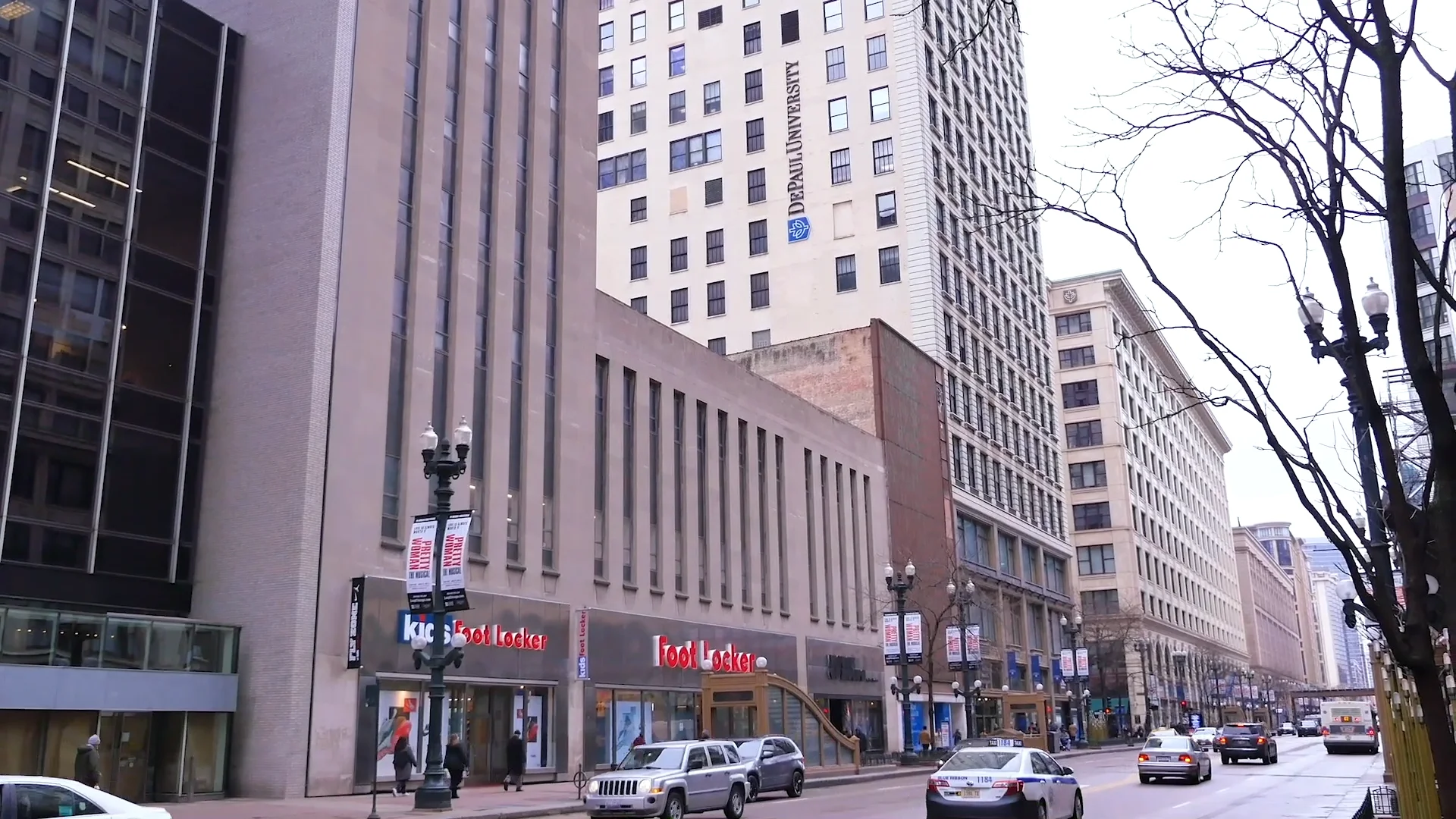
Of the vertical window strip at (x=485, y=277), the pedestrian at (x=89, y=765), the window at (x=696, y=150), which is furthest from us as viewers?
the window at (x=696, y=150)

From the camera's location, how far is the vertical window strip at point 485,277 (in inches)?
1371

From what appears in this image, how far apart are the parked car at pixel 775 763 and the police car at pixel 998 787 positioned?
33.5 feet

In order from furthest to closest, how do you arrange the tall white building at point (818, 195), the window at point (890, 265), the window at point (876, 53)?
the window at point (876, 53) < the tall white building at point (818, 195) < the window at point (890, 265)

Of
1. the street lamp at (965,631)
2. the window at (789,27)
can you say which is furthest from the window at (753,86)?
the street lamp at (965,631)

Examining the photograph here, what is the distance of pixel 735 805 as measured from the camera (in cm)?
2452

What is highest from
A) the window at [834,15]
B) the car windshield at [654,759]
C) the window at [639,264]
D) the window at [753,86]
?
the window at [834,15]

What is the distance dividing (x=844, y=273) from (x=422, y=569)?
48381 mm

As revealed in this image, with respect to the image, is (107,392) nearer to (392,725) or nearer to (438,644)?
(392,725)

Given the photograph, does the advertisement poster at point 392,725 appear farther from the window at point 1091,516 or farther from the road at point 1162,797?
the window at point 1091,516

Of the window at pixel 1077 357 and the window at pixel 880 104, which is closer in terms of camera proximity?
the window at pixel 880 104

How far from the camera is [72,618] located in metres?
25.5

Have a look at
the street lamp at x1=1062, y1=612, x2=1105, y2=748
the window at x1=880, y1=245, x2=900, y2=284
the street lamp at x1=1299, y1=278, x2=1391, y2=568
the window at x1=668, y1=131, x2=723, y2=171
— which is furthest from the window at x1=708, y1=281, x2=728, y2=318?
the street lamp at x1=1299, y1=278, x2=1391, y2=568

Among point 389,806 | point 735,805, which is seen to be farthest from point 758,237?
point 735,805

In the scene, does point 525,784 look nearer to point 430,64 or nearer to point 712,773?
point 712,773
